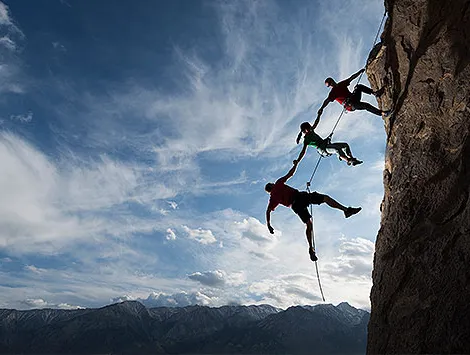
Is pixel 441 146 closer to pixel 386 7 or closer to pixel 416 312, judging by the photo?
pixel 416 312

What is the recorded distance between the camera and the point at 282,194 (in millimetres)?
13672

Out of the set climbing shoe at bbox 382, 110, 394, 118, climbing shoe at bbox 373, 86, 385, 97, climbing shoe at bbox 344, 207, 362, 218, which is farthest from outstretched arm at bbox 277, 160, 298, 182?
climbing shoe at bbox 373, 86, 385, 97

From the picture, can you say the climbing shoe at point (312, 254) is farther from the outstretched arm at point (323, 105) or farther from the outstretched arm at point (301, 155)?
the outstretched arm at point (323, 105)

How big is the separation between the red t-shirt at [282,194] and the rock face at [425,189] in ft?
10.4

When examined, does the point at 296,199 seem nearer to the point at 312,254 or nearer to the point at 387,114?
the point at 312,254

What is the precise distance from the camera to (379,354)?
9.56 m

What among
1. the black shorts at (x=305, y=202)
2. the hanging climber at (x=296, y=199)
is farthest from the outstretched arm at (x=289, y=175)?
the black shorts at (x=305, y=202)

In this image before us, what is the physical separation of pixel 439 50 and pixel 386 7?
390cm

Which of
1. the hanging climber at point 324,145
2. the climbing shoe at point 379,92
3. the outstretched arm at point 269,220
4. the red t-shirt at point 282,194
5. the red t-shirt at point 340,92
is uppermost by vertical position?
the red t-shirt at point 340,92

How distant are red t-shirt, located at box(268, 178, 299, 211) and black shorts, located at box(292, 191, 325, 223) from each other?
0.20m

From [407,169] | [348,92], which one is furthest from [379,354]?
[348,92]

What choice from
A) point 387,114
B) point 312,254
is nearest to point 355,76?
point 387,114

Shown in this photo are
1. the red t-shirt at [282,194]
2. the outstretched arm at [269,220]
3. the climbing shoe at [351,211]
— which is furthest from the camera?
the outstretched arm at [269,220]

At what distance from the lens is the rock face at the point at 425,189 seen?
805 cm
